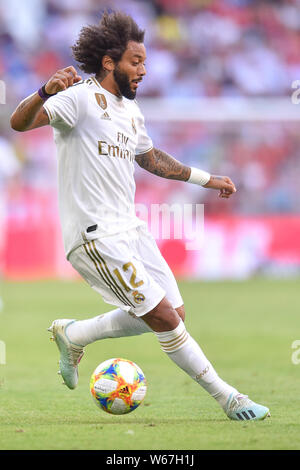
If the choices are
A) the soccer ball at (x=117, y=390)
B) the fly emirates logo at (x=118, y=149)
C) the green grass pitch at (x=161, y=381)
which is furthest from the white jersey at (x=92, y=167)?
the green grass pitch at (x=161, y=381)

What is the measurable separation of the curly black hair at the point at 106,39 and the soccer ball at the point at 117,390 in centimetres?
211

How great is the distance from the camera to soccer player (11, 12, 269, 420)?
5754 mm

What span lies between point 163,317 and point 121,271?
0.41 m

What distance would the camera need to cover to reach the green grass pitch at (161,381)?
17.0ft

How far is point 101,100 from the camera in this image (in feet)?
19.2

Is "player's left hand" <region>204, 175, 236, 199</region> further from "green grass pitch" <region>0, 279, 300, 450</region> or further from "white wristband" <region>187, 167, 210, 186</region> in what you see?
"green grass pitch" <region>0, 279, 300, 450</region>

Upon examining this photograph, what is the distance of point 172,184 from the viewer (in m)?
21.1

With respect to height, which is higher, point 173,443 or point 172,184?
point 173,443

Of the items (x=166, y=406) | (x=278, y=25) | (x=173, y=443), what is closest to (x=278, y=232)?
(x=278, y=25)

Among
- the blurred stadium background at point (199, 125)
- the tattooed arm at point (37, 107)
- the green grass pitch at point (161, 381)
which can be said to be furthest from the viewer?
the blurred stadium background at point (199, 125)

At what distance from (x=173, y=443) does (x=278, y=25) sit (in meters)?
21.7

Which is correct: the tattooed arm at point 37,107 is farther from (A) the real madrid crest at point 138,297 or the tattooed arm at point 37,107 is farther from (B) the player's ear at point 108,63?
(A) the real madrid crest at point 138,297

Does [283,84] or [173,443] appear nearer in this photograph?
[173,443]

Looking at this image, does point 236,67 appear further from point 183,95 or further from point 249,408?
point 249,408
